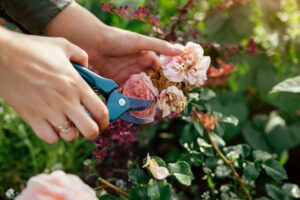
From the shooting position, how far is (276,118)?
2.28 metres

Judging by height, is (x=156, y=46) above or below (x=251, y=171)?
above

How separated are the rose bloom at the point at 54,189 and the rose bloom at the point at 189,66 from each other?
49 centimetres

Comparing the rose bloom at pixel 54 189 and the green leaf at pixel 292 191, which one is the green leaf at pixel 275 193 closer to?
the green leaf at pixel 292 191

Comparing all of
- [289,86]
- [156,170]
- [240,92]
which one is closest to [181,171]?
[156,170]

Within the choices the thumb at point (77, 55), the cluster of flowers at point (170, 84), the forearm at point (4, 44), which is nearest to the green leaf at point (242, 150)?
the cluster of flowers at point (170, 84)

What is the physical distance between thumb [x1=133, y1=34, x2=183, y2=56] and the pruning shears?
16 centimetres

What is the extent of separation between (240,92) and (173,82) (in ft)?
3.04

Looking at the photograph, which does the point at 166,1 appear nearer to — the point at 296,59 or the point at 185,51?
the point at 296,59

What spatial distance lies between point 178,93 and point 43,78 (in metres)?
0.49

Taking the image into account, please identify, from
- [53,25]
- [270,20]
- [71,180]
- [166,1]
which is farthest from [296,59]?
[71,180]

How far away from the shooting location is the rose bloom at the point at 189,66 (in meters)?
1.45

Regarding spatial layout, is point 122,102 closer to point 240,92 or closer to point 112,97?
point 112,97

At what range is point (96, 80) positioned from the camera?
49.4 inches

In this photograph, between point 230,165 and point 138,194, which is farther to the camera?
point 230,165
